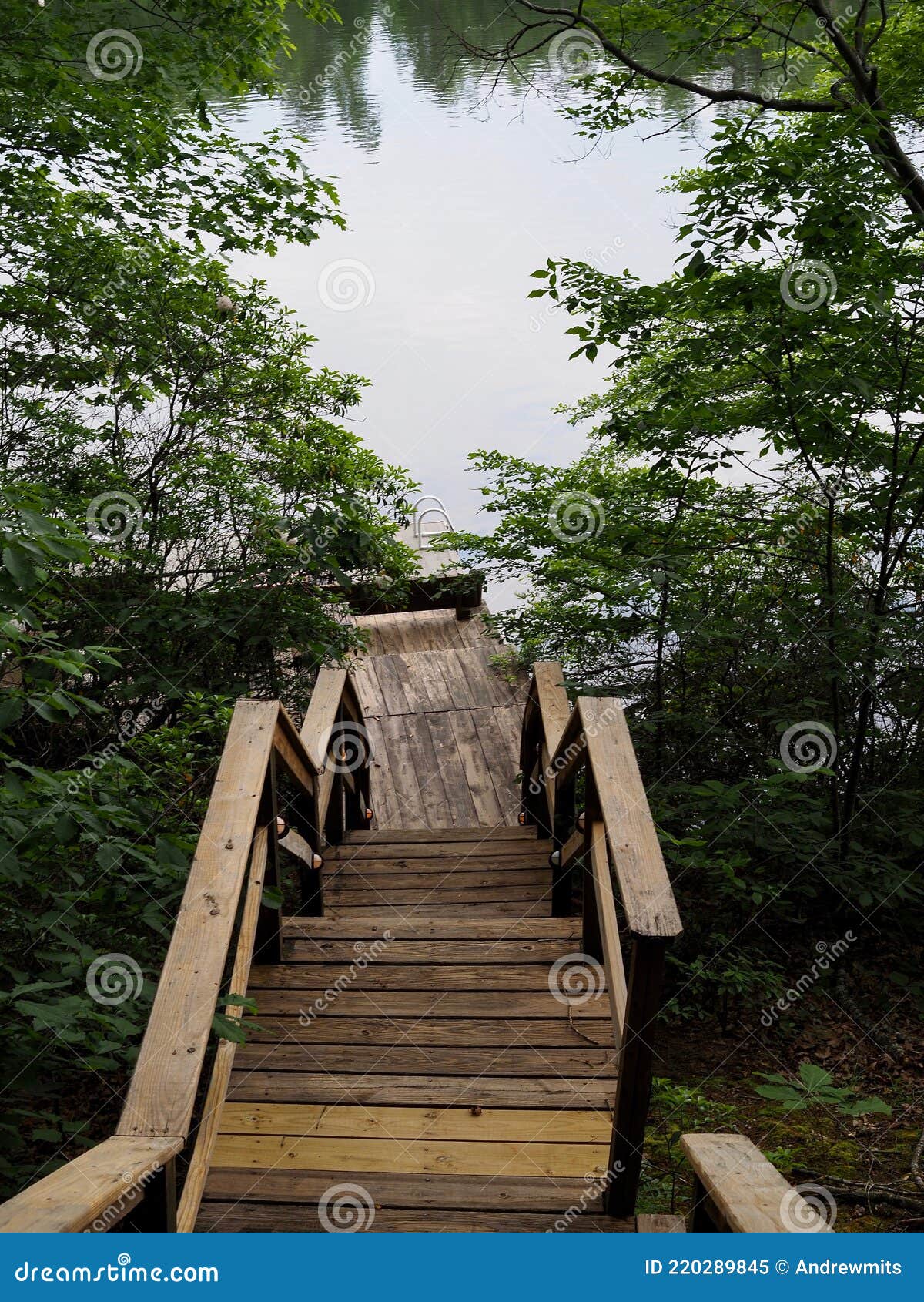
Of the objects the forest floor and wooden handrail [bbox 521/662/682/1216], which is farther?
the forest floor

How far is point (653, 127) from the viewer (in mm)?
20812

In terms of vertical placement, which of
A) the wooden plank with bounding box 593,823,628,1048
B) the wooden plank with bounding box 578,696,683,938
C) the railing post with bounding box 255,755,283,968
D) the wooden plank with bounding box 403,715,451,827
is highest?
the wooden plank with bounding box 578,696,683,938

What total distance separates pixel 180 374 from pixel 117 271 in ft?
2.57

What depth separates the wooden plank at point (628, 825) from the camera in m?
2.19

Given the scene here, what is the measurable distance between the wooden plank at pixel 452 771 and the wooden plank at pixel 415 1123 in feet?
14.7

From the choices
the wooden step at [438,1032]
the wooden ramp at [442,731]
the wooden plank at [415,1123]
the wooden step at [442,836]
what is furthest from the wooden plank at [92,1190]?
the wooden ramp at [442,731]

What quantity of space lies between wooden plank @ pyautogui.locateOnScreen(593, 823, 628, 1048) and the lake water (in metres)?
11.4

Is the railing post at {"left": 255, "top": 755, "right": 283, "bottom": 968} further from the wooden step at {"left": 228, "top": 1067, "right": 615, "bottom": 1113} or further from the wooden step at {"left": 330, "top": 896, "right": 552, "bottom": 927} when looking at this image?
the wooden step at {"left": 330, "top": 896, "right": 552, "bottom": 927}

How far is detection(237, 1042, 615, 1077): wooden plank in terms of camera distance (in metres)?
2.97

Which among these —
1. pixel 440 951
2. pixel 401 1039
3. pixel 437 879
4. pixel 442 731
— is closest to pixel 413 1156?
pixel 401 1039

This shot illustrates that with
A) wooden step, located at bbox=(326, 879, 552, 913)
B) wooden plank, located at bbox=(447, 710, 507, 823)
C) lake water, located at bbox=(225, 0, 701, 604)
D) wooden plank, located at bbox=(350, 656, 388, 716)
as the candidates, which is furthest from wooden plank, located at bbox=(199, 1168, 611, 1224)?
lake water, located at bbox=(225, 0, 701, 604)

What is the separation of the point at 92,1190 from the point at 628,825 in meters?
1.42

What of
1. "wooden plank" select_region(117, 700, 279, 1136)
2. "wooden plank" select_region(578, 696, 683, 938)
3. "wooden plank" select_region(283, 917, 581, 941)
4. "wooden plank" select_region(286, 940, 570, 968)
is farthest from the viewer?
"wooden plank" select_region(283, 917, 581, 941)
